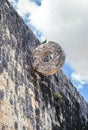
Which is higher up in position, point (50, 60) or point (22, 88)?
point (50, 60)

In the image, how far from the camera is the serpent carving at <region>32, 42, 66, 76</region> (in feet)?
26.0

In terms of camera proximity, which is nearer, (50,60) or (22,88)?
(22,88)

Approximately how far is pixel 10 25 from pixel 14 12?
545 millimetres

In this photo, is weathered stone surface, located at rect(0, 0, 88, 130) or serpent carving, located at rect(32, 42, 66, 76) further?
serpent carving, located at rect(32, 42, 66, 76)

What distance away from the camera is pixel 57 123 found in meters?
8.83

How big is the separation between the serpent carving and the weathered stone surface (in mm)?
179

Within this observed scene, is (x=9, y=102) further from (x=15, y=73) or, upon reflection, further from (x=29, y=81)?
(x=29, y=81)

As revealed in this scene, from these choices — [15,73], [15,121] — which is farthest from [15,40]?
A: [15,121]

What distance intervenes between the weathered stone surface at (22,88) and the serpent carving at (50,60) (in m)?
0.18

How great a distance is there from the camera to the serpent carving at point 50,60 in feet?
26.0

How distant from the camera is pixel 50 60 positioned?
803 centimetres

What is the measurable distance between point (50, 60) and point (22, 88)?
1.29 meters

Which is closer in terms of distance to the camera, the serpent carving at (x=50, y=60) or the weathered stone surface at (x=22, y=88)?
the weathered stone surface at (x=22, y=88)

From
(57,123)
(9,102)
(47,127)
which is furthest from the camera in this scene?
(57,123)
